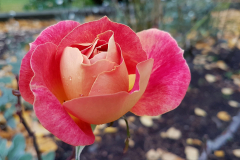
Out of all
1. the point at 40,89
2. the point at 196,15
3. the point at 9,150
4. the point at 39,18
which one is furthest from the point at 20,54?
the point at 39,18

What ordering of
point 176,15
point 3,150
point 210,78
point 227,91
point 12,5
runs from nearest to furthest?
point 3,150, point 227,91, point 210,78, point 176,15, point 12,5

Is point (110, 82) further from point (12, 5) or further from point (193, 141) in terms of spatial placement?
point (12, 5)

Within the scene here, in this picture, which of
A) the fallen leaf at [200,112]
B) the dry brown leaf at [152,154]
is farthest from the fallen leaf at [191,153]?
the fallen leaf at [200,112]

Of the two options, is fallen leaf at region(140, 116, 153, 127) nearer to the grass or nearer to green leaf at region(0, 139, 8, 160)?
green leaf at region(0, 139, 8, 160)

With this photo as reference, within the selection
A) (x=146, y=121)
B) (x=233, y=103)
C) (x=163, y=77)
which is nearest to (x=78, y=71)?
(x=163, y=77)

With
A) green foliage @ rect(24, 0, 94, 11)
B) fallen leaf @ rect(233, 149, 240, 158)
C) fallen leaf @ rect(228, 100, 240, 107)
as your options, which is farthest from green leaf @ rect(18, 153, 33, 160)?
green foliage @ rect(24, 0, 94, 11)

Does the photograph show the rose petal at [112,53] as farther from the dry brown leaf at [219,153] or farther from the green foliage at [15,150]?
the dry brown leaf at [219,153]

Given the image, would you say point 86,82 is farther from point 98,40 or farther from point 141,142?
point 141,142
